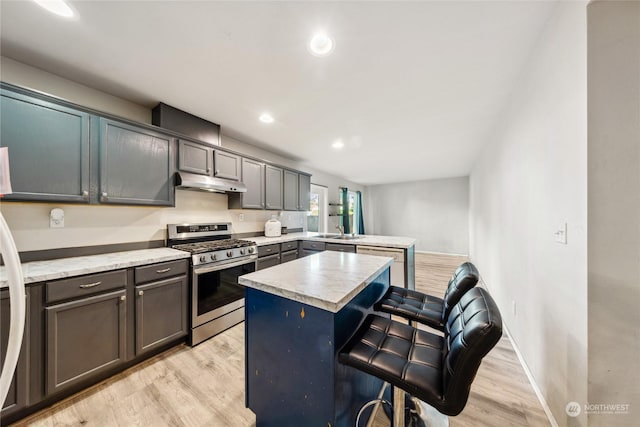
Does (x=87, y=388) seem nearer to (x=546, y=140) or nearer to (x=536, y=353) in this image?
(x=536, y=353)

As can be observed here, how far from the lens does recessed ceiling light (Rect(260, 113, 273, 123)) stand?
8.41 feet

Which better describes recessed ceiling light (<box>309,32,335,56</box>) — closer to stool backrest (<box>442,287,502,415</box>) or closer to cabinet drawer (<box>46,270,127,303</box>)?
stool backrest (<box>442,287,502,415</box>)

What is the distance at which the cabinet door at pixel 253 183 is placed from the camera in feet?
10.2

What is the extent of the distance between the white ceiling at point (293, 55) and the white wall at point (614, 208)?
0.52 m

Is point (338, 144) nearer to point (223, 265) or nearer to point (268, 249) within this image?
point (268, 249)

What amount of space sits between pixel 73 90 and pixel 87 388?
244 cm

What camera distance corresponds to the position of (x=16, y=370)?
1302 mm

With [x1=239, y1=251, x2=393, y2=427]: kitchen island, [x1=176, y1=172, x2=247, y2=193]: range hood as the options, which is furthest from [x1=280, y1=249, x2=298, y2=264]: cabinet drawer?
[x1=239, y1=251, x2=393, y2=427]: kitchen island

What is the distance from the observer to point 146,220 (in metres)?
2.31

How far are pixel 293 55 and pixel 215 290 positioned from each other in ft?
7.63

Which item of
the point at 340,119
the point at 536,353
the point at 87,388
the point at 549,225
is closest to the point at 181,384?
the point at 87,388

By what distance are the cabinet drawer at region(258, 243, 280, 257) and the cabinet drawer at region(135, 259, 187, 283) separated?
995 millimetres

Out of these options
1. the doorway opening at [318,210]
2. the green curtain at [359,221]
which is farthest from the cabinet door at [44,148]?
the green curtain at [359,221]

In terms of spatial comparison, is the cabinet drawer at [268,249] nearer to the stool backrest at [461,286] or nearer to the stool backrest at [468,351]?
the stool backrest at [461,286]
